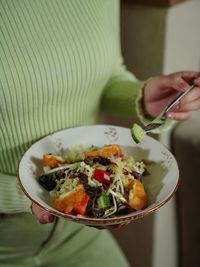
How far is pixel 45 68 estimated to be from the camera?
0.73m

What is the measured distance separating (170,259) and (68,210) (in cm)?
94

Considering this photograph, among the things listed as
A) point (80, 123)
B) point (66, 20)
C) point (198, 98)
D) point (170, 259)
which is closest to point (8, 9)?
point (66, 20)

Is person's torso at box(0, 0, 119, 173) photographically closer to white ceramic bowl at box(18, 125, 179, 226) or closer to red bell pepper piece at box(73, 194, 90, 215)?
white ceramic bowl at box(18, 125, 179, 226)

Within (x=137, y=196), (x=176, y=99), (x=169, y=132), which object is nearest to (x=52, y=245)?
(x=137, y=196)

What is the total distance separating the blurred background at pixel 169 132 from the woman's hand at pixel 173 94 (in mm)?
278

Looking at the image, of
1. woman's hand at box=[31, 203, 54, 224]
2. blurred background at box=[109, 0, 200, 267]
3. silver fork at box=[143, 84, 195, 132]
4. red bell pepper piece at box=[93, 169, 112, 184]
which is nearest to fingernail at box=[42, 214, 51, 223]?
woman's hand at box=[31, 203, 54, 224]

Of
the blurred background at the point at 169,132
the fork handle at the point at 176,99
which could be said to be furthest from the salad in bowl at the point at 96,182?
the blurred background at the point at 169,132

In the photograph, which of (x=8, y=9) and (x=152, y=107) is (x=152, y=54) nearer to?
(x=152, y=107)

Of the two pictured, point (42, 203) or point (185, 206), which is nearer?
point (42, 203)

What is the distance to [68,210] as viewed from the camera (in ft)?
1.96

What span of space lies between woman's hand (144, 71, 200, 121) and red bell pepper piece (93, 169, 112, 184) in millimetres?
195

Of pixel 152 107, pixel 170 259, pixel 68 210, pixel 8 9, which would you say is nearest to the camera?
pixel 68 210

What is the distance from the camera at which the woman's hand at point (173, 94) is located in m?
0.75

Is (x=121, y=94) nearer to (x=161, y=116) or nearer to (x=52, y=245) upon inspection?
(x=161, y=116)
